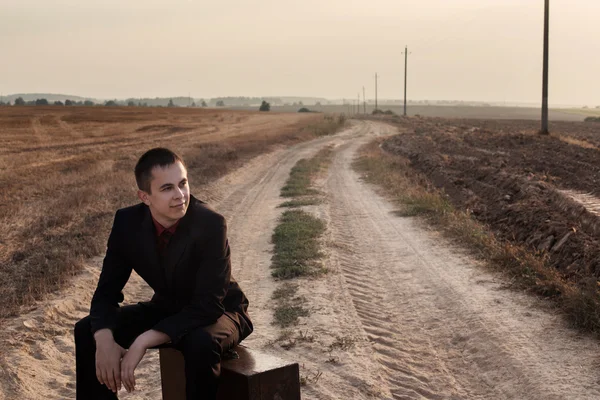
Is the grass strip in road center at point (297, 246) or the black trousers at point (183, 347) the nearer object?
the black trousers at point (183, 347)

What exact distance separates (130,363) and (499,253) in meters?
6.94

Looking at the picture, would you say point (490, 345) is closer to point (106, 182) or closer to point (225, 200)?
point (225, 200)

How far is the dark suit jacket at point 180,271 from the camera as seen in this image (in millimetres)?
4277

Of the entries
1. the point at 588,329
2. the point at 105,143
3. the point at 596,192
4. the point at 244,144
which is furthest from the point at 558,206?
the point at 105,143

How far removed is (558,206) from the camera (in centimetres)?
1378

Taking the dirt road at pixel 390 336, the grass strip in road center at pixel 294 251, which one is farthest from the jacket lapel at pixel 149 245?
the grass strip in road center at pixel 294 251

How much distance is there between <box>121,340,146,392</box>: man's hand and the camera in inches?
162

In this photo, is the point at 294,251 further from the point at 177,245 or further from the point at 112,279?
the point at 177,245

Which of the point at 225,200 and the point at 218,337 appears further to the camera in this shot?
the point at 225,200

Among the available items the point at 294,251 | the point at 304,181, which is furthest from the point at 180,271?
the point at 304,181

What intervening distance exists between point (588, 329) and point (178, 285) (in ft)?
14.2

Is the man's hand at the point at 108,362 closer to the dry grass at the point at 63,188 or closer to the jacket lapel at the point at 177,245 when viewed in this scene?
the jacket lapel at the point at 177,245

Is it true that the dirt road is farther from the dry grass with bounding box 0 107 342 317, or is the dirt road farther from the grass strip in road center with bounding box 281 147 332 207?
the grass strip in road center with bounding box 281 147 332 207

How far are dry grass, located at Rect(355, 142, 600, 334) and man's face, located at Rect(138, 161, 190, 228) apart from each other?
4.42m
